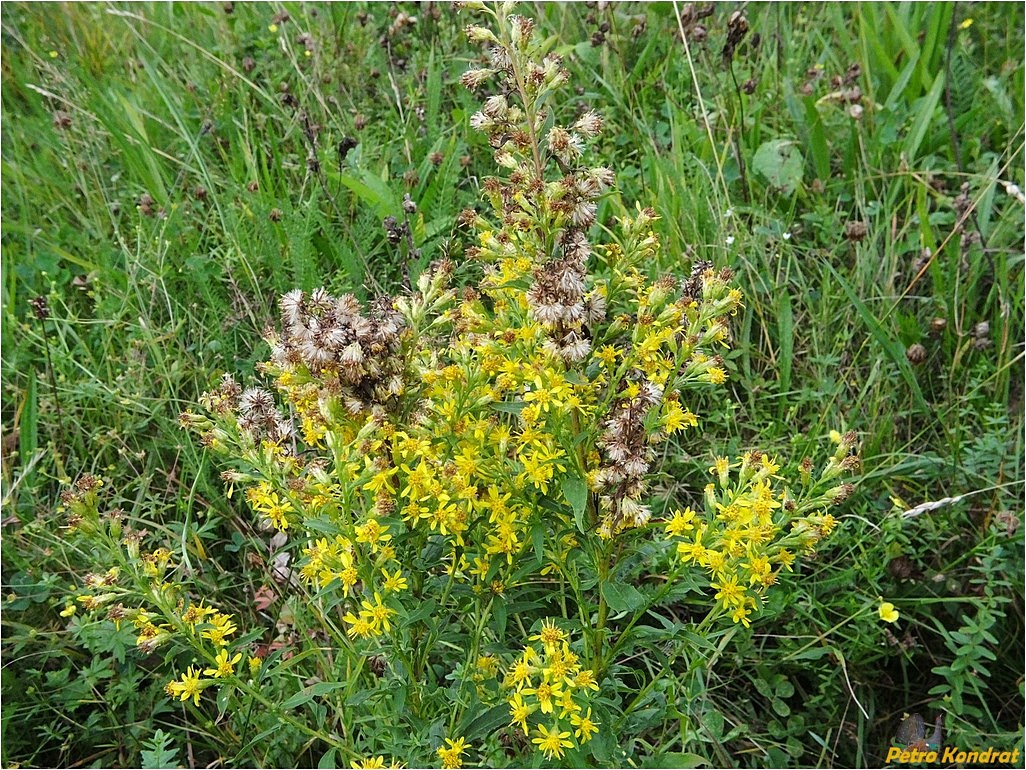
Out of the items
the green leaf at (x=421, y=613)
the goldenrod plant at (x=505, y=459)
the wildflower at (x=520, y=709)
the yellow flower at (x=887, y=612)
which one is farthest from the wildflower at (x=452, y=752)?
the yellow flower at (x=887, y=612)

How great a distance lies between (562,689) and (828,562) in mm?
1278

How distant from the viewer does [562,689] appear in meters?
1.64

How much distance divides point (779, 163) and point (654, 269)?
784 mm

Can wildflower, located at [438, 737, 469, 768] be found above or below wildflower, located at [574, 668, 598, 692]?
below

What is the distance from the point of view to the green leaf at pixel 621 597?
62.3 inches

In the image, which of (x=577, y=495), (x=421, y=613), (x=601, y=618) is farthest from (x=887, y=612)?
(x=421, y=613)

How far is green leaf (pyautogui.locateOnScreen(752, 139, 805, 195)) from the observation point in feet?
11.0

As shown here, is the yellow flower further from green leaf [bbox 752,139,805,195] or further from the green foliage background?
green leaf [bbox 752,139,805,195]

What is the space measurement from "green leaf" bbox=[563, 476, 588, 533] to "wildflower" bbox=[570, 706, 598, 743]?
0.33 metres

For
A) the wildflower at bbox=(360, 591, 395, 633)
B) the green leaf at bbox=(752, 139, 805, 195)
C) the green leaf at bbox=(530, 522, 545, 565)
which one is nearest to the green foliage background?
the green leaf at bbox=(752, 139, 805, 195)

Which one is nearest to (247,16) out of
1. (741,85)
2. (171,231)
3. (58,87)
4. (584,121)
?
(58,87)

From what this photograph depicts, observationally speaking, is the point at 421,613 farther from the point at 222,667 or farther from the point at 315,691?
the point at 222,667

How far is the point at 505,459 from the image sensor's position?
64.6 inches

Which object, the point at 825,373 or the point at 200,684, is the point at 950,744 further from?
the point at 200,684
